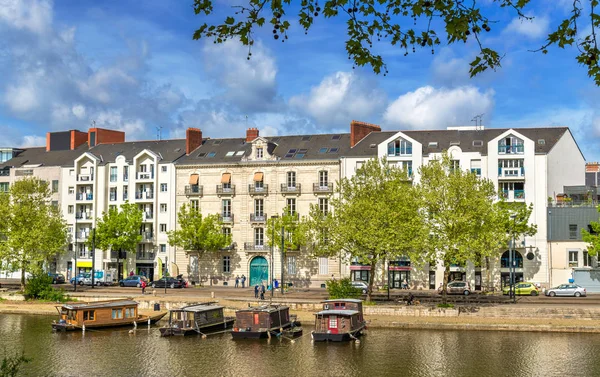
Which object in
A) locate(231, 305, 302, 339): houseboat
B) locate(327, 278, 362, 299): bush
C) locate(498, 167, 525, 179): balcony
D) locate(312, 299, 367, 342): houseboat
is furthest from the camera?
locate(498, 167, 525, 179): balcony

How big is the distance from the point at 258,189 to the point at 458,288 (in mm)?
24230

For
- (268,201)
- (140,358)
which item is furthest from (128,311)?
(268,201)

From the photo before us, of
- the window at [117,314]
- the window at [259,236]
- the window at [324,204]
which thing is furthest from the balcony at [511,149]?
the window at [117,314]

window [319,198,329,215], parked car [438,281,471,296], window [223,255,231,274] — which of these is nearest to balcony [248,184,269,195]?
window [319,198,329,215]

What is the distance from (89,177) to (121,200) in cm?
497

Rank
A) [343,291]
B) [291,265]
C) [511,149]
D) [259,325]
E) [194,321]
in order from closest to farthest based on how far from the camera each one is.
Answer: [259,325] < [194,321] < [343,291] < [511,149] < [291,265]

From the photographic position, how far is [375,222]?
54.8 metres

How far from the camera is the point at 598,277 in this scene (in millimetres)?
68438

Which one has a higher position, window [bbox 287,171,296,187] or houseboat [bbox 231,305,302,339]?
window [bbox 287,171,296,187]

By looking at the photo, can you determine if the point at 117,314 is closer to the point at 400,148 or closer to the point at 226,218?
the point at 226,218

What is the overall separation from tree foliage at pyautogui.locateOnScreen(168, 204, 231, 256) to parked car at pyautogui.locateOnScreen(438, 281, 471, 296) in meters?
23.9

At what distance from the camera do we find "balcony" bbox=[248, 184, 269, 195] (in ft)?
261

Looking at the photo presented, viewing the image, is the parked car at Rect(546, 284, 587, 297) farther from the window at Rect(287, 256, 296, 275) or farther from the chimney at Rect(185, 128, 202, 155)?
the chimney at Rect(185, 128, 202, 155)

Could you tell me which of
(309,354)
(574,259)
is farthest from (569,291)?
(309,354)
